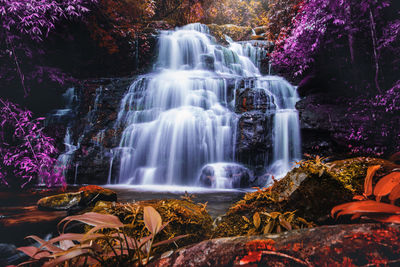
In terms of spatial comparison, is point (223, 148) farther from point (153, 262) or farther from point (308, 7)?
point (153, 262)

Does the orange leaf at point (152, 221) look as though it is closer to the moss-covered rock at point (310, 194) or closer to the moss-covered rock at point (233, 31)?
the moss-covered rock at point (310, 194)

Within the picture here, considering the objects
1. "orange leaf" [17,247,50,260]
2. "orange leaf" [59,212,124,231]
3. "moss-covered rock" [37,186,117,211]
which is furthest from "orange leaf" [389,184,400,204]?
"moss-covered rock" [37,186,117,211]

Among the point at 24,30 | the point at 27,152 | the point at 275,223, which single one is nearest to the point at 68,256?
the point at 275,223

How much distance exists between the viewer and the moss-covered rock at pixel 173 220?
1.28 meters

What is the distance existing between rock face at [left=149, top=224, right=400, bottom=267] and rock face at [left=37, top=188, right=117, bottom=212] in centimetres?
216

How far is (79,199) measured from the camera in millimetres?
2545

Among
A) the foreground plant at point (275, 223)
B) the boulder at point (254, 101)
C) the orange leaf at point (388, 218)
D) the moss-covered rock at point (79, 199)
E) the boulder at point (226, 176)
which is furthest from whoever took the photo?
the boulder at point (254, 101)

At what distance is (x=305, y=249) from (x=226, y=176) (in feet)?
13.3

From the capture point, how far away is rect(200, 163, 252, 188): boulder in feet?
15.0

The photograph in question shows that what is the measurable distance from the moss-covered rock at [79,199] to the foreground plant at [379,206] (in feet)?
8.47

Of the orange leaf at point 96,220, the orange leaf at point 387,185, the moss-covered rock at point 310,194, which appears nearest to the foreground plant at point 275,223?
the moss-covered rock at point 310,194

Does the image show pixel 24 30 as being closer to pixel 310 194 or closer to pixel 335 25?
pixel 310 194

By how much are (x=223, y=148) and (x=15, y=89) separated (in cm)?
628

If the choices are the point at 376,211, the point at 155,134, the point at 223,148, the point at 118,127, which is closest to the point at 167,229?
the point at 376,211
